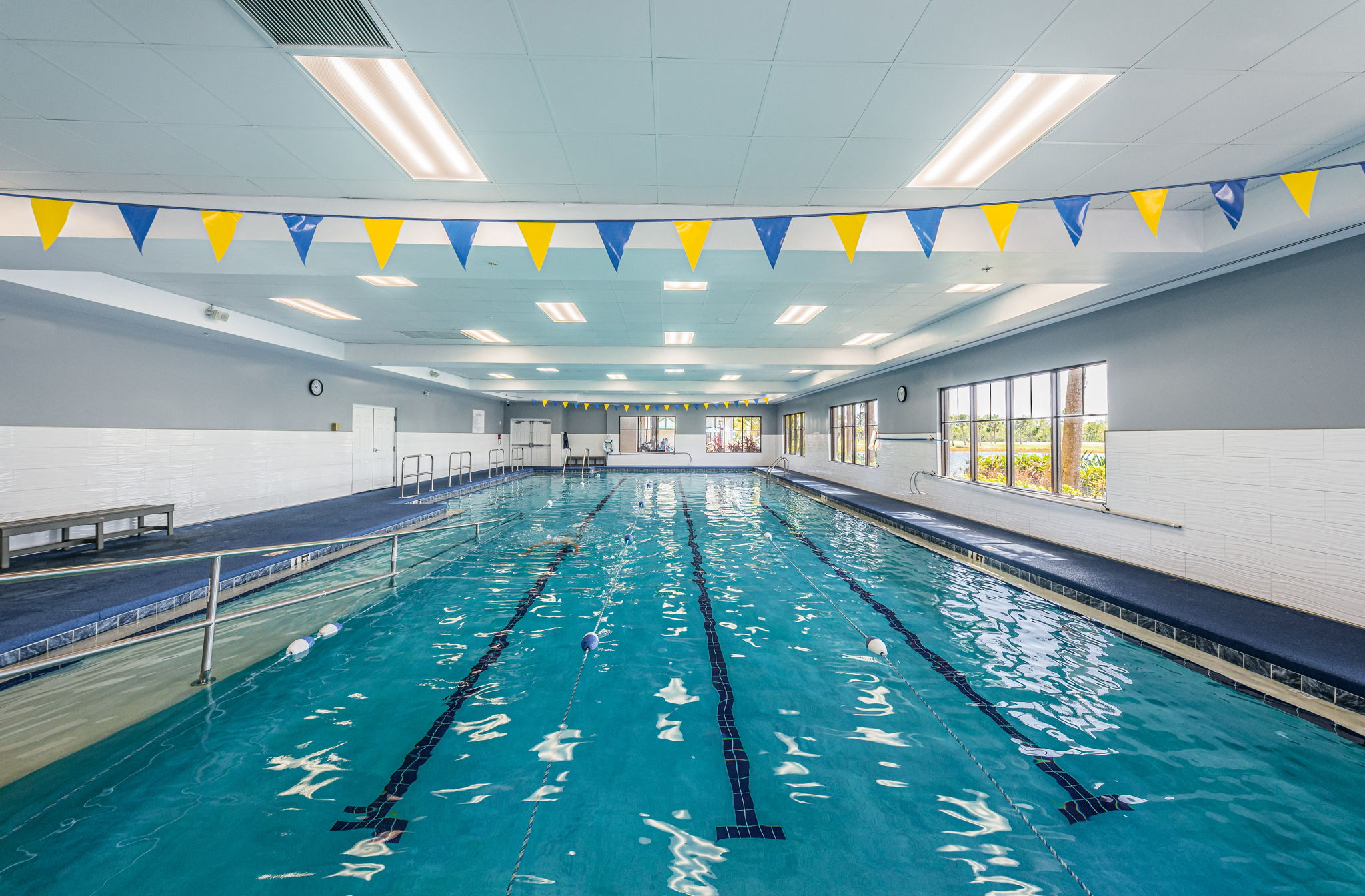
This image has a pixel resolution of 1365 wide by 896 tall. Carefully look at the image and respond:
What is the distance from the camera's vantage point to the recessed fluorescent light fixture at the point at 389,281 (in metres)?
5.29

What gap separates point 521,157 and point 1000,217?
3296mm

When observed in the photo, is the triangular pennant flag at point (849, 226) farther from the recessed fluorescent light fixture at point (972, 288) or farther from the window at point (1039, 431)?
the window at point (1039, 431)

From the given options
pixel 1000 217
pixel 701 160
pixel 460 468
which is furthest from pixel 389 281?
pixel 460 468

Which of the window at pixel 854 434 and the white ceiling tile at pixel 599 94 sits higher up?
the white ceiling tile at pixel 599 94

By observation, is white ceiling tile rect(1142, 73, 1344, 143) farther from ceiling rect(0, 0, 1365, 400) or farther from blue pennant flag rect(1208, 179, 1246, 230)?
blue pennant flag rect(1208, 179, 1246, 230)

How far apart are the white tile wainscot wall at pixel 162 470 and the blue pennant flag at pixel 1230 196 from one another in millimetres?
10282

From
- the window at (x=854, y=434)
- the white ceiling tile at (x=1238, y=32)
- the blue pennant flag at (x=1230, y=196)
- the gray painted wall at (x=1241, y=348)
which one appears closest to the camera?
the white ceiling tile at (x=1238, y=32)

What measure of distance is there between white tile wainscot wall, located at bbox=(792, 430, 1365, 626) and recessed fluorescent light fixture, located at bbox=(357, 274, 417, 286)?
7.92m

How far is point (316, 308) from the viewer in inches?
259

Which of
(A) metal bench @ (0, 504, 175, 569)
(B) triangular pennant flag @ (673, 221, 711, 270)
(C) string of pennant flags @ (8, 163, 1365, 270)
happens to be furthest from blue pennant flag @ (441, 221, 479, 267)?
(A) metal bench @ (0, 504, 175, 569)

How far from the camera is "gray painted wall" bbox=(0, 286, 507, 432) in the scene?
15.8ft

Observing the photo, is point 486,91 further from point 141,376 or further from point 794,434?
point 794,434

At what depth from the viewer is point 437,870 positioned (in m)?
1.74

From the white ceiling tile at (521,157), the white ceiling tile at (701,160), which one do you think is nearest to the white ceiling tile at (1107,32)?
the white ceiling tile at (701,160)
